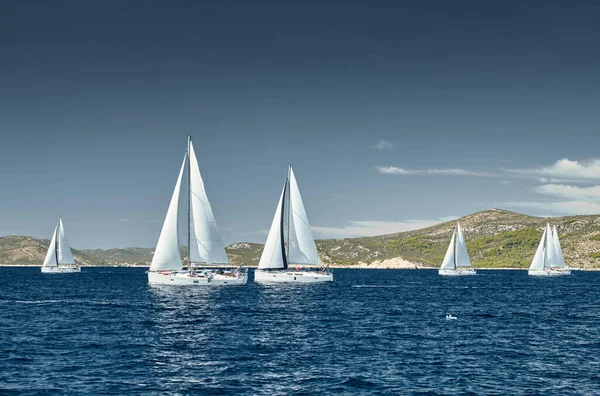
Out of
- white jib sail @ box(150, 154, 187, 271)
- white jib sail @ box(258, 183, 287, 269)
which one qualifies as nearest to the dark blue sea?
white jib sail @ box(150, 154, 187, 271)

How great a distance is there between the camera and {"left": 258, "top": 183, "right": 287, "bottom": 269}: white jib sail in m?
120

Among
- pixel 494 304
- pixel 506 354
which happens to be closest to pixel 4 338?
pixel 506 354

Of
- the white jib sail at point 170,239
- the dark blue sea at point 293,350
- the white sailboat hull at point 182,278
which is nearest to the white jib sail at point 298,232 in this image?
the white sailboat hull at point 182,278

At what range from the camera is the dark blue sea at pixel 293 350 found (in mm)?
34844

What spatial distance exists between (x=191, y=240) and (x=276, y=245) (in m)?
22.5

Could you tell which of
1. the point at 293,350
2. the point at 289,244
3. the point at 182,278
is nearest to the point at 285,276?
the point at 289,244

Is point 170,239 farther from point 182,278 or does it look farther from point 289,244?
point 289,244

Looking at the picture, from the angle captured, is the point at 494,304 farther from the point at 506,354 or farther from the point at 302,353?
the point at 302,353

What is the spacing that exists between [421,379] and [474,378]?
3.24 m

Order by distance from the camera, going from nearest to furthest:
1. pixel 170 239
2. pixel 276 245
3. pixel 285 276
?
1. pixel 170 239
2. pixel 276 245
3. pixel 285 276

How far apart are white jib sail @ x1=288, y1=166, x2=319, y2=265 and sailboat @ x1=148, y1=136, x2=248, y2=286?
70.2 ft

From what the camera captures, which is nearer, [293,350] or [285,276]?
[293,350]

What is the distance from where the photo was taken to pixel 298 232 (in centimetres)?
12238

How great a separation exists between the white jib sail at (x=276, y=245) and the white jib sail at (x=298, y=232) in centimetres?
195
